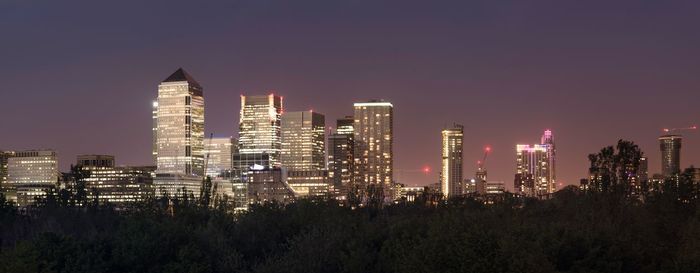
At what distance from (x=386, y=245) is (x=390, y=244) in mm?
1254

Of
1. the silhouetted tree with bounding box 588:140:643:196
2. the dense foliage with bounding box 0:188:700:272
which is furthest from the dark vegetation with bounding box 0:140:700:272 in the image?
the silhouetted tree with bounding box 588:140:643:196

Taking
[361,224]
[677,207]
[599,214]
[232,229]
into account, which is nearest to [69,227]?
[232,229]

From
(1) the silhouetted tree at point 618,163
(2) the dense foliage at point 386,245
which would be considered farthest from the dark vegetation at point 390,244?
(1) the silhouetted tree at point 618,163

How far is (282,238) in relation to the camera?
65188 millimetres

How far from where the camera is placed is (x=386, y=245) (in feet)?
170

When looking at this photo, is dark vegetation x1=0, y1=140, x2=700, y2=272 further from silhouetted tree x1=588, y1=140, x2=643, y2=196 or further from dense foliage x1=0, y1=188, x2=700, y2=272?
silhouetted tree x1=588, y1=140, x2=643, y2=196

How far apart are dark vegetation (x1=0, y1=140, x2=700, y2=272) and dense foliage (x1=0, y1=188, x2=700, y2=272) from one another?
7cm

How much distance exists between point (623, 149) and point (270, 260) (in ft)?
171

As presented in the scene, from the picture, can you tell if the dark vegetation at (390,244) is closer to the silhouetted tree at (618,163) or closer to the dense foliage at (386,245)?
the dense foliage at (386,245)

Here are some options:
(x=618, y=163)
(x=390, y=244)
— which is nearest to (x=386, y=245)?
(x=390, y=244)

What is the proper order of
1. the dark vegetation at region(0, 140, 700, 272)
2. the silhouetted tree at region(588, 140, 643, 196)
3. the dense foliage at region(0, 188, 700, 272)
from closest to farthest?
1. the dense foliage at region(0, 188, 700, 272)
2. the dark vegetation at region(0, 140, 700, 272)
3. the silhouetted tree at region(588, 140, 643, 196)

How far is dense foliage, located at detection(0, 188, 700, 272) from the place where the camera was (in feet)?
133

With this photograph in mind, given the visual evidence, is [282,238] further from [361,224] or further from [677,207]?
[677,207]

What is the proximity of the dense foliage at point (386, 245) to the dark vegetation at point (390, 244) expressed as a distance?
7 centimetres
